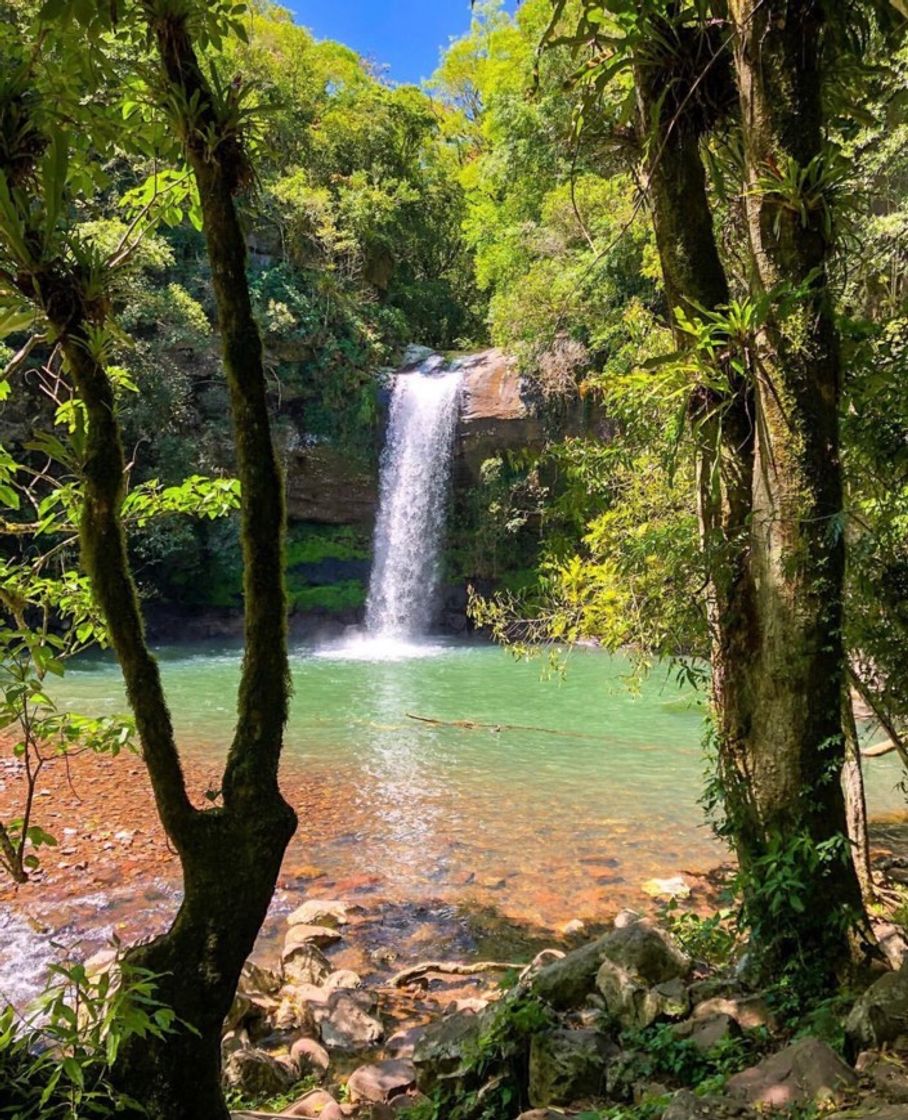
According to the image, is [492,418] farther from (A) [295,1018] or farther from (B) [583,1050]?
(B) [583,1050]

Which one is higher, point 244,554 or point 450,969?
point 244,554

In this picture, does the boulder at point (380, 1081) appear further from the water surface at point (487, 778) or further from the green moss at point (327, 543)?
the green moss at point (327, 543)

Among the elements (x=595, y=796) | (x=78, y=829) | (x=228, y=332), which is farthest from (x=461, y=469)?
(x=228, y=332)

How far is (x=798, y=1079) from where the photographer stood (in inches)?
76.2

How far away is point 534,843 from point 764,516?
4418 millimetres

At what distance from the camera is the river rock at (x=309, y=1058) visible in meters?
3.45

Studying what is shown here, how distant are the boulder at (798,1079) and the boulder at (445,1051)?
3.69 ft

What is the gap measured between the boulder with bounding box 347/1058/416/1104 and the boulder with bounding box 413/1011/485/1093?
0.54ft

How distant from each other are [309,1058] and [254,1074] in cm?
31

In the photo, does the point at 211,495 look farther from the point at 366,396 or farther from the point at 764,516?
the point at 366,396

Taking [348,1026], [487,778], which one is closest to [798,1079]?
[348,1026]

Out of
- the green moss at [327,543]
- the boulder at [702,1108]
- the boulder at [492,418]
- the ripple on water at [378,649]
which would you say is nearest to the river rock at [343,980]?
the boulder at [702,1108]

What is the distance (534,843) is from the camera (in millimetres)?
6355

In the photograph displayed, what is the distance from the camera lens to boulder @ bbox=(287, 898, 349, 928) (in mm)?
5074
